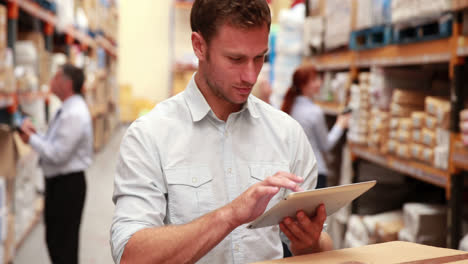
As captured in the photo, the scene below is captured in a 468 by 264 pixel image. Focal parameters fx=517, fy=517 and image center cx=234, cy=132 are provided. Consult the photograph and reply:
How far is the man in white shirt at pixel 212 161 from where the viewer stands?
56.9 inches

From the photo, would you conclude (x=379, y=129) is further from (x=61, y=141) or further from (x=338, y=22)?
(x=61, y=141)

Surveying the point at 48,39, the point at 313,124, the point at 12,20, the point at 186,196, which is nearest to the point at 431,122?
the point at 313,124

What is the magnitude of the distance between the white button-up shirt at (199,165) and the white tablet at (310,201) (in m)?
0.24

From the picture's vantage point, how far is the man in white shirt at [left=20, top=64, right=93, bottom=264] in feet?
13.6

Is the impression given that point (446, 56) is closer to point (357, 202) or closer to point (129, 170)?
point (357, 202)

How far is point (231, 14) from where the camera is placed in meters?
1.56

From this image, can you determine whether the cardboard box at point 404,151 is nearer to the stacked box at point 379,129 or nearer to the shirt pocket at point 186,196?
the stacked box at point 379,129

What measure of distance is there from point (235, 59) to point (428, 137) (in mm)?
1980

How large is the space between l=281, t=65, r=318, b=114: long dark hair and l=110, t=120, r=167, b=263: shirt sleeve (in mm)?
3160

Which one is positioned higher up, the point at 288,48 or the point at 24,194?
the point at 288,48

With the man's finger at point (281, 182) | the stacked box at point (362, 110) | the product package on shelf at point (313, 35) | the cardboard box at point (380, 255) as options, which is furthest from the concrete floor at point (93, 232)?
the man's finger at point (281, 182)

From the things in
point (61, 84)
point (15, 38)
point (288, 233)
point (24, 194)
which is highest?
point (15, 38)

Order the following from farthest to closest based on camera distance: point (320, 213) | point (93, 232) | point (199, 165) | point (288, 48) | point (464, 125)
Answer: point (288, 48) → point (93, 232) → point (464, 125) → point (199, 165) → point (320, 213)

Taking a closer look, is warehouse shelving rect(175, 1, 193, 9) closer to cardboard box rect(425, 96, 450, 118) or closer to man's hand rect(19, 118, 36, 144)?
man's hand rect(19, 118, 36, 144)
